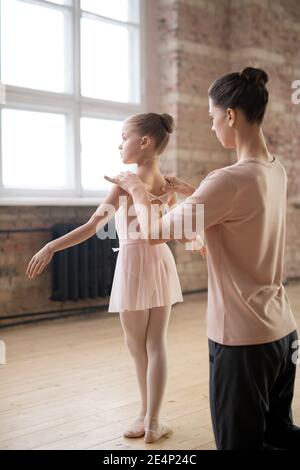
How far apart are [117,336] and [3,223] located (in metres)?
1.31

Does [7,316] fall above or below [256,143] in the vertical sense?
below

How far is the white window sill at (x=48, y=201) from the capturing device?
4.22 meters

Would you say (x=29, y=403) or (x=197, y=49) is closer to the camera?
(x=29, y=403)

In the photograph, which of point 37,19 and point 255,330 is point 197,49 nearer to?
point 37,19

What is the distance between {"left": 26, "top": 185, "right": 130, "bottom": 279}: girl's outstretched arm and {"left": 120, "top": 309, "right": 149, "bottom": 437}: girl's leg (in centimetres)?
38

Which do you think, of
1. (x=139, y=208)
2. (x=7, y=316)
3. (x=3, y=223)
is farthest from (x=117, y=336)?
(x=139, y=208)

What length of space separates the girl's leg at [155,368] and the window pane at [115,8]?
3709mm

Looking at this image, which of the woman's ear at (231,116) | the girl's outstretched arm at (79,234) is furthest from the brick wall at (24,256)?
the woman's ear at (231,116)

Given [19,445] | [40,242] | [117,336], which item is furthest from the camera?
[40,242]

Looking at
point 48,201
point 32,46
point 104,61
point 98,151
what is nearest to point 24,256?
point 48,201

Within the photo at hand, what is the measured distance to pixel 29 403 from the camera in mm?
2684

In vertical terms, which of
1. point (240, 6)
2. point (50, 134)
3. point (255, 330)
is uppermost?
point (240, 6)

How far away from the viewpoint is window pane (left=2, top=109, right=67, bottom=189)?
14.7 feet

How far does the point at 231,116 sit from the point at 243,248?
1.19ft
